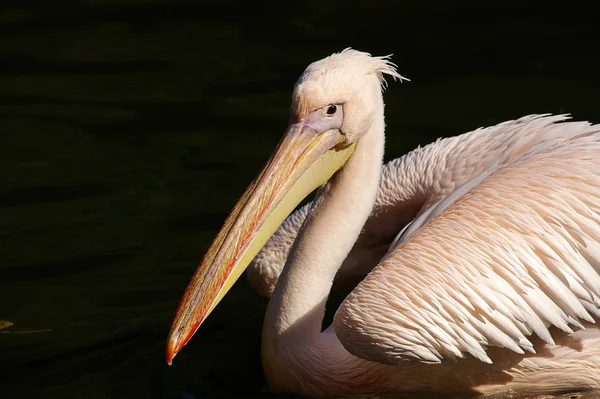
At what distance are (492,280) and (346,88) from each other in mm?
859

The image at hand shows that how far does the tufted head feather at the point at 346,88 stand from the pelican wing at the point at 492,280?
19.8 inches

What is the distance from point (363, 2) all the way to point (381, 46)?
0.93m

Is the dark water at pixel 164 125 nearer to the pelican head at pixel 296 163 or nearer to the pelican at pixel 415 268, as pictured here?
the pelican at pixel 415 268

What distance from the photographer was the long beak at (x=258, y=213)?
396cm

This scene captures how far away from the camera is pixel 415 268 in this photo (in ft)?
13.3

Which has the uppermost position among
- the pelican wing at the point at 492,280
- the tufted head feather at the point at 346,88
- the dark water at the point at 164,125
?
→ the tufted head feather at the point at 346,88

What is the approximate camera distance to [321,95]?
13.2ft

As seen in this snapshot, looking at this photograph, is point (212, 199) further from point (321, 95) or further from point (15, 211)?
point (321, 95)

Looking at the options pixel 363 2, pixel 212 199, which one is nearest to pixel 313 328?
pixel 212 199

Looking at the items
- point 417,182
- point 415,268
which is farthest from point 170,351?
point 417,182

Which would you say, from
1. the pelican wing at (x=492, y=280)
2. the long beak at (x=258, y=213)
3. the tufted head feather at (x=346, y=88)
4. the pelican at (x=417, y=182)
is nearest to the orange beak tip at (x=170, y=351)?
the long beak at (x=258, y=213)

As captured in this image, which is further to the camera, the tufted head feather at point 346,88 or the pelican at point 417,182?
the pelican at point 417,182

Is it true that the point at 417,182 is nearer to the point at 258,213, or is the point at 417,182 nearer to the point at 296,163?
the point at 296,163

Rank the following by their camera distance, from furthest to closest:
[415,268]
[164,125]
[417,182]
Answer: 1. [164,125]
2. [417,182]
3. [415,268]
